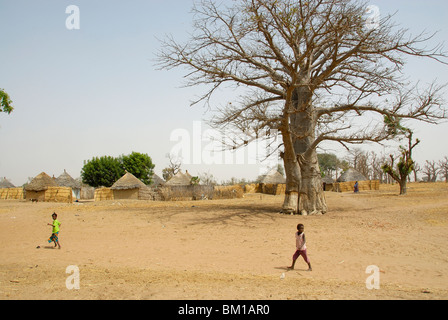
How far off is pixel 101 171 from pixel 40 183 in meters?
14.0

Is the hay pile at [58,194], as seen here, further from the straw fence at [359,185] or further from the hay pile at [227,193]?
the straw fence at [359,185]

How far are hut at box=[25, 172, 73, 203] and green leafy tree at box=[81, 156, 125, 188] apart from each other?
43.4ft

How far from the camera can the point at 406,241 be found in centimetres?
841

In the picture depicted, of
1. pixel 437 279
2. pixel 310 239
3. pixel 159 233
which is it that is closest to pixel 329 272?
pixel 437 279

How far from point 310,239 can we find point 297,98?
7.45m

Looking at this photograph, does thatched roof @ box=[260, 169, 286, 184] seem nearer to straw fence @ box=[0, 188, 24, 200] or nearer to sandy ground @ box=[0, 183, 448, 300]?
straw fence @ box=[0, 188, 24, 200]

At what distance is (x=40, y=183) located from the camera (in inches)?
1094

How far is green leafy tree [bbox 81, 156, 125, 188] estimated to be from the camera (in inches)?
1651

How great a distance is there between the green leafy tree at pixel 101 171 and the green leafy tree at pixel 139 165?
3.91 ft

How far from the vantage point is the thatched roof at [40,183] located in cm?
2748

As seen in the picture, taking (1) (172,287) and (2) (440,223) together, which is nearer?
(1) (172,287)
